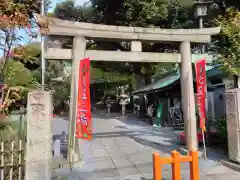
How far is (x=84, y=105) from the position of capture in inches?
276

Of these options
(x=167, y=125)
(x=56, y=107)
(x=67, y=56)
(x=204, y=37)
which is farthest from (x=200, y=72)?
(x=56, y=107)

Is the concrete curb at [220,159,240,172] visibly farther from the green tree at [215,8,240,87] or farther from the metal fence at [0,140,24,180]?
the metal fence at [0,140,24,180]

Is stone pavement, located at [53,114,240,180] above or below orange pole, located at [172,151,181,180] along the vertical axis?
below

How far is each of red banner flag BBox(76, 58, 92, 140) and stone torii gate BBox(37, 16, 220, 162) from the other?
33 cm

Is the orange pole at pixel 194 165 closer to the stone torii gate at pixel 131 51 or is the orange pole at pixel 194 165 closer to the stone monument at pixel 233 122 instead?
the stone monument at pixel 233 122

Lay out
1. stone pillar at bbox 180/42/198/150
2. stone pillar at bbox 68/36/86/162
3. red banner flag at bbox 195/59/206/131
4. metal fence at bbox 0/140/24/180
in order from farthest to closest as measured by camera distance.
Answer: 1. stone pillar at bbox 180/42/198/150
2. red banner flag at bbox 195/59/206/131
3. stone pillar at bbox 68/36/86/162
4. metal fence at bbox 0/140/24/180

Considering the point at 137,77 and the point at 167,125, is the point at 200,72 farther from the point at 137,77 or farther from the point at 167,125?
the point at 137,77

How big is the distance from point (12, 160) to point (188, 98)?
5.91 meters

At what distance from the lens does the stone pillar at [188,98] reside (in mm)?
8305

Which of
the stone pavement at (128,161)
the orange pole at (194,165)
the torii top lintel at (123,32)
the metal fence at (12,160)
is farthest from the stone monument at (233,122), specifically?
the metal fence at (12,160)

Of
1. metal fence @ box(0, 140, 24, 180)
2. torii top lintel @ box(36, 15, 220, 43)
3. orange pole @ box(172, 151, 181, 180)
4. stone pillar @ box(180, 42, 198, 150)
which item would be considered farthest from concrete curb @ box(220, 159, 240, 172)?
metal fence @ box(0, 140, 24, 180)

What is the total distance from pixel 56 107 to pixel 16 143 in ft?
69.1

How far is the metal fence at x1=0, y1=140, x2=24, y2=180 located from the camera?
4.93 meters

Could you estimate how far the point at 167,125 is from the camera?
53.2 ft
